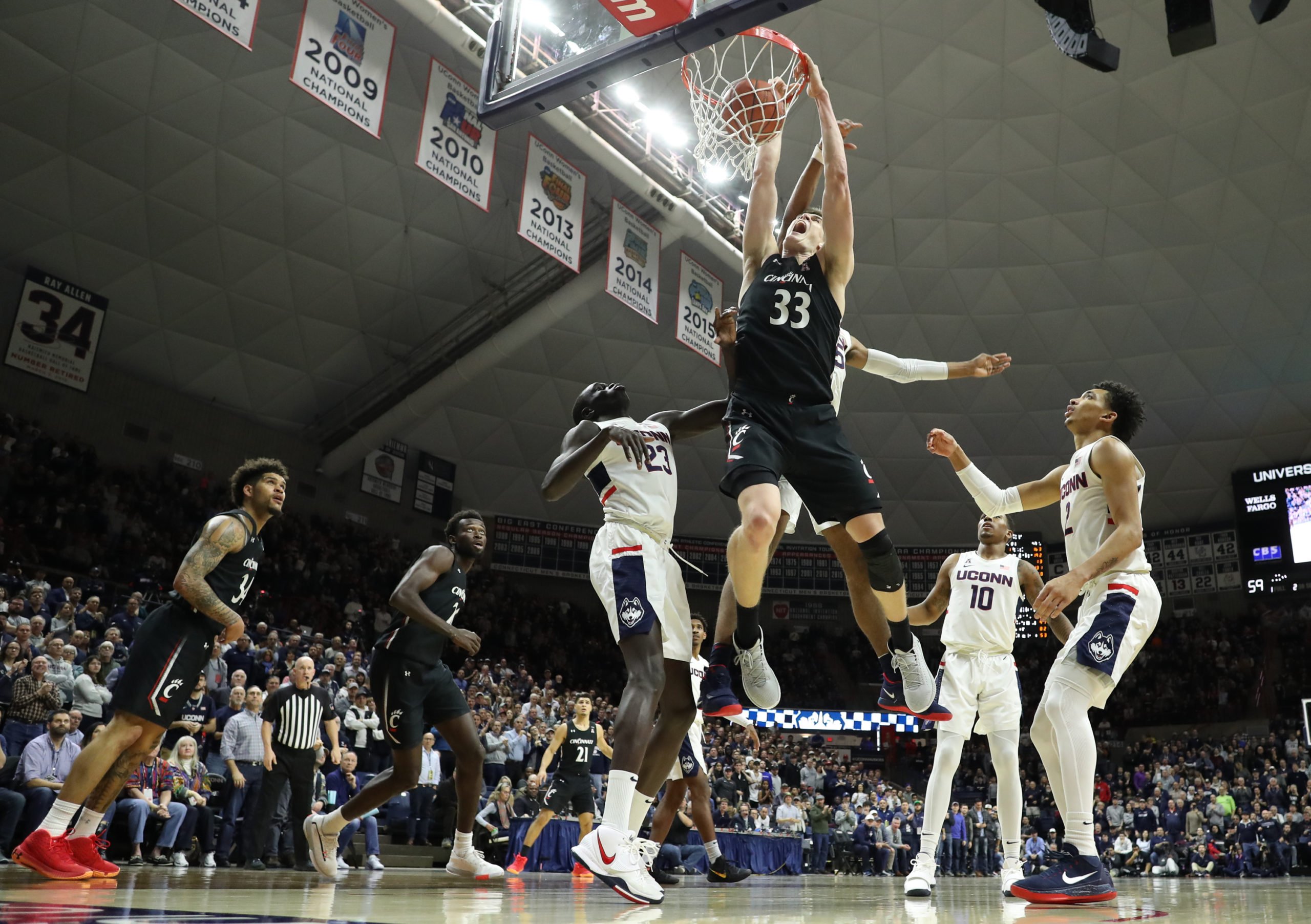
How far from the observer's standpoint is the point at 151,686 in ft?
17.7

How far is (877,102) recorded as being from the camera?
21.8 meters

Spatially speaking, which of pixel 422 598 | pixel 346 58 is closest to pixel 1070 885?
pixel 422 598

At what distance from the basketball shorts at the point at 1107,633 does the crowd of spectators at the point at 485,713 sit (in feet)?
24.2

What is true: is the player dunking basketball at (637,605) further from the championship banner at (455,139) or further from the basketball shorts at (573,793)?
the championship banner at (455,139)

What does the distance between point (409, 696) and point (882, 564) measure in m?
3.37

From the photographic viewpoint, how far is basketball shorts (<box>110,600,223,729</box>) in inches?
211

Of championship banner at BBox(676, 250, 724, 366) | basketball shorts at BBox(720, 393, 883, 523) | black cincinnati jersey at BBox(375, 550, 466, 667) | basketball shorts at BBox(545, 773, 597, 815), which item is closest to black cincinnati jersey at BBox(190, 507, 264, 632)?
black cincinnati jersey at BBox(375, 550, 466, 667)

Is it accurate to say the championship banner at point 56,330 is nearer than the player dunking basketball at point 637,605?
No

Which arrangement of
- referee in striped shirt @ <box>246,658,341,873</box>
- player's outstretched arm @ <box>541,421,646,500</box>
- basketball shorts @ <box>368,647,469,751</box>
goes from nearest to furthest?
player's outstretched arm @ <box>541,421,646,500</box>, basketball shorts @ <box>368,647,469,751</box>, referee in striped shirt @ <box>246,658,341,873</box>

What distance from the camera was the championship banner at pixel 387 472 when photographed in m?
28.0

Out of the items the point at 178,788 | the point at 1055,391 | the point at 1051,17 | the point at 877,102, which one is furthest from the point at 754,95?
the point at 1055,391

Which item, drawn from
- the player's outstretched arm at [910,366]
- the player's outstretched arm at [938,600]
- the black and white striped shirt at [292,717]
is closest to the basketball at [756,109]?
the player's outstretched arm at [910,366]

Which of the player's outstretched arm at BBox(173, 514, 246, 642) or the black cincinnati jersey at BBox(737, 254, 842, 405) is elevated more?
the black cincinnati jersey at BBox(737, 254, 842, 405)

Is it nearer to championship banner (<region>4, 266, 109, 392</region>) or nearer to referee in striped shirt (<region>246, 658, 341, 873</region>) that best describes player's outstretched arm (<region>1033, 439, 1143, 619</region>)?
referee in striped shirt (<region>246, 658, 341, 873</region>)
